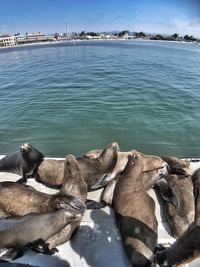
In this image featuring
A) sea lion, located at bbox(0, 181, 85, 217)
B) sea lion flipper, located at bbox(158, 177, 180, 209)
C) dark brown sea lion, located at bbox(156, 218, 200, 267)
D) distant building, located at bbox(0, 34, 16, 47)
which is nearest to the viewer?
dark brown sea lion, located at bbox(156, 218, 200, 267)

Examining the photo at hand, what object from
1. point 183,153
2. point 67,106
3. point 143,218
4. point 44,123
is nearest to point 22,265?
point 143,218

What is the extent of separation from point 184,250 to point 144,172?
7.60ft

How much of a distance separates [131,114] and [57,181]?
22.1 ft

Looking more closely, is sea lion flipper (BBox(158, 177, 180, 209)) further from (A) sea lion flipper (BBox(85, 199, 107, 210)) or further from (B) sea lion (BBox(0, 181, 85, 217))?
(B) sea lion (BBox(0, 181, 85, 217))

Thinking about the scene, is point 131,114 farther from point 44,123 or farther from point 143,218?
point 143,218

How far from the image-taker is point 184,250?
2.44m

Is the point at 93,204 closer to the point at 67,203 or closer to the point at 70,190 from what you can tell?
the point at 70,190

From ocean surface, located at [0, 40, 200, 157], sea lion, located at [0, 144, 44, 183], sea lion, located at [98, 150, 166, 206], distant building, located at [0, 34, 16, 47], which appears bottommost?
ocean surface, located at [0, 40, 200, 157]

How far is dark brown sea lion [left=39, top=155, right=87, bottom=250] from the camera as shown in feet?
11.5

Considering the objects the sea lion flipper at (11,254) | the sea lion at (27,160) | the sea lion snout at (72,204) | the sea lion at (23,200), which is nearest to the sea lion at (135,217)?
the sea lion snout at (72,204)

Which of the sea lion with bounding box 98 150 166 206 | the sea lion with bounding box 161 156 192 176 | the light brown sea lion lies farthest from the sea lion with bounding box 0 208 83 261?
the sea lion with bounding box 161 156 192 176

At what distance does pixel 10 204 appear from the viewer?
3773mm

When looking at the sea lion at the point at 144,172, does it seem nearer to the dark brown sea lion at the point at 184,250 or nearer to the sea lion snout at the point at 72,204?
the sea lion snout at the point at 72,204

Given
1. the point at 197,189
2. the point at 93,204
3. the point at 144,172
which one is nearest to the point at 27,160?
the point at 93,204
